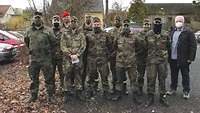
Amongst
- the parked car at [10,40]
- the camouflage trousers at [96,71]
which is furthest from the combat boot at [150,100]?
the parked car at [10,40]

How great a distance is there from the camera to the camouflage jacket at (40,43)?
10.8 metres

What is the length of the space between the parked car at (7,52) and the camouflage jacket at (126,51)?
10130mm

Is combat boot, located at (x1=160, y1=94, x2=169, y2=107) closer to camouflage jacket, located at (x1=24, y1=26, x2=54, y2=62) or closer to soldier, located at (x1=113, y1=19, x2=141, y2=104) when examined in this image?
soldier, located at (x1=113, y1=19, x2=141, y2=104)

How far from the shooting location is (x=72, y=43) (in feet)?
35.9

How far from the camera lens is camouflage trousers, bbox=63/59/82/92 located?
1097cm

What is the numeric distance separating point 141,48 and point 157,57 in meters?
0.52

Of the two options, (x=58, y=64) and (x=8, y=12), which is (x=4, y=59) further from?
(x=8, y=12)

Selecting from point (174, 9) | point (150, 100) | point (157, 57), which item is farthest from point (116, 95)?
point (174, 9)

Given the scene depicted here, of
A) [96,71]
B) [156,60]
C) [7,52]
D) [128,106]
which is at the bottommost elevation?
[128,106]

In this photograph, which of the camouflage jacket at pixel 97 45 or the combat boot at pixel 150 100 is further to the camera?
the camouflage jacket at pixel 97 45

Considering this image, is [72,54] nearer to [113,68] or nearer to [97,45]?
[97,45]

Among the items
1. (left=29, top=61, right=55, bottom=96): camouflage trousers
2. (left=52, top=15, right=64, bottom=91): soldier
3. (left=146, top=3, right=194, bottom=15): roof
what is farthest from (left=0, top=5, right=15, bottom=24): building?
(left=29, top=61, right=55, bottom=96): camouflage trousers

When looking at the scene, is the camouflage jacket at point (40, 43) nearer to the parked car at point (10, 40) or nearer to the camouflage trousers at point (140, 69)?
the camouflage trousers at point (140, 69)

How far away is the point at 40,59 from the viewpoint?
10867 mm
